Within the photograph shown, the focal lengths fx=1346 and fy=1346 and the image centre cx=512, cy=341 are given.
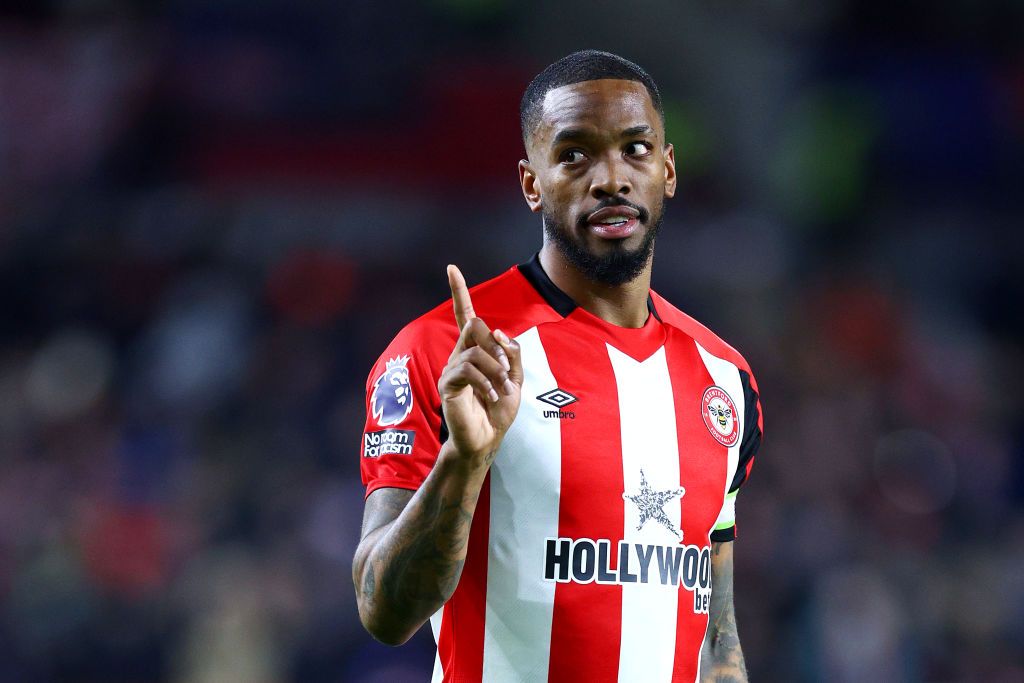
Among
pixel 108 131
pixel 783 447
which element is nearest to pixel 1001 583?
pixel 783 447

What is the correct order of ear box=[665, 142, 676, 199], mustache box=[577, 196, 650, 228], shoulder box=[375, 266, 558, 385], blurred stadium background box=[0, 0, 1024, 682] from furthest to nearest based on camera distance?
blurred stadium background box=[0, 0, 1024, 682] → ear box=[665, 142, 676, 199] → mustache box=[577, 196, 650, 228] → shoulder box=[375, 266, 558, 385]

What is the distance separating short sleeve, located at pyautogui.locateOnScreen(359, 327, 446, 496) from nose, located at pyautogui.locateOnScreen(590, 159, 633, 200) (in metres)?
0.51

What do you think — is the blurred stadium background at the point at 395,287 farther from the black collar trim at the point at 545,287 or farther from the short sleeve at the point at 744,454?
the black collar trim at the point at 545,287

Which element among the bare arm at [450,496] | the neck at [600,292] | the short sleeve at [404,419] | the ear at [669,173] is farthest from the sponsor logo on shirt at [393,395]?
the ear at [669,173]

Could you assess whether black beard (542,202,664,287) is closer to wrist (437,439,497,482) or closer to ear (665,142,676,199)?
ear (665,142,676,199)

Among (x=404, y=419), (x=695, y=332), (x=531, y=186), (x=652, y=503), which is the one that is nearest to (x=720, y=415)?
(x=695, y=332)

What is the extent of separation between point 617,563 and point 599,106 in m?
1.09

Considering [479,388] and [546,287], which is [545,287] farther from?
[479,388]

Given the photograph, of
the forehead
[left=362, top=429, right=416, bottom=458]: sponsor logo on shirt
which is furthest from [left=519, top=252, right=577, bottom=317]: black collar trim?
[left=362, top=429, right=416, bottom=458]: sponsor logo on shirt

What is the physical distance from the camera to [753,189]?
1186cm

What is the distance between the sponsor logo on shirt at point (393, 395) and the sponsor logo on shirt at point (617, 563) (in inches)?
17.5

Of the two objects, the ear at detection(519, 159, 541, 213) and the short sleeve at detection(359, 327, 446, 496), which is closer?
the short sleeve at detection(359, 327, 446, 496)

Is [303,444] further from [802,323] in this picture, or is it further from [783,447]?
[802,323]

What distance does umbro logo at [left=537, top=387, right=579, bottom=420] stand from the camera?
10.3 feet
